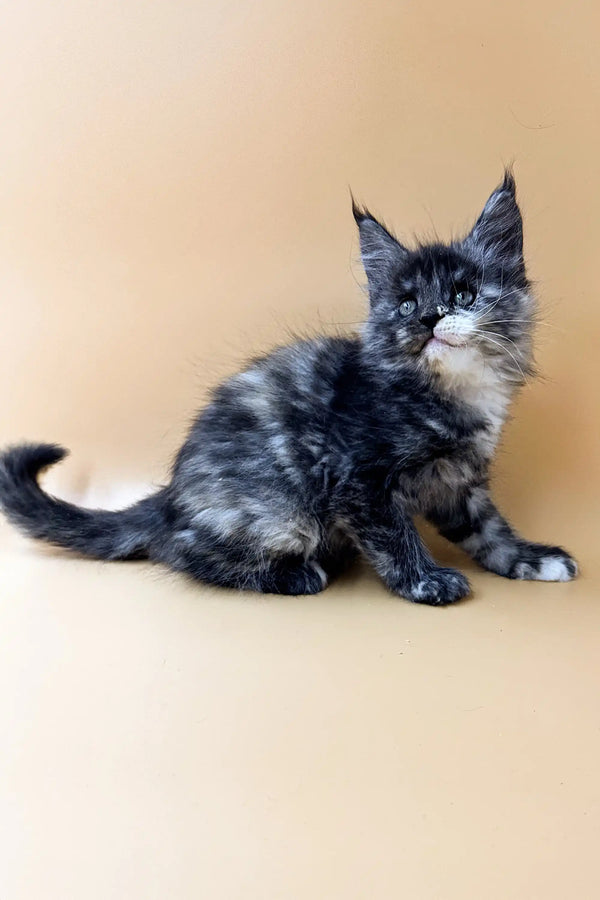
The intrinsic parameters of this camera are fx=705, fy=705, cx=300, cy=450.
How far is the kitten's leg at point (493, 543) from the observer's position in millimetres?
1637

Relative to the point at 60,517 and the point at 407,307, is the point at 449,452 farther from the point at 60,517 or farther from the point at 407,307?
the point at 60,517

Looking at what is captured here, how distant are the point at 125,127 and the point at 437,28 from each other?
925 mm

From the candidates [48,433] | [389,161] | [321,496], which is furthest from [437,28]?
[48,433]

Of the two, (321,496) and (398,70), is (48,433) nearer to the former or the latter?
(321,496)

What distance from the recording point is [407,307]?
153 cm

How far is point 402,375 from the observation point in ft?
5.04

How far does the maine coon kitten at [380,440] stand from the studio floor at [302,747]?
4.5 inches

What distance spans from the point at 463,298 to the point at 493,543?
61cm

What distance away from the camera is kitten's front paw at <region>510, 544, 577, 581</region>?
1.62 metres

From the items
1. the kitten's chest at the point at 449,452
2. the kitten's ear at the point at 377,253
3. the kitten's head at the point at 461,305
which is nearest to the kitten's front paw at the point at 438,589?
the kitten's chest at the point at 449,452

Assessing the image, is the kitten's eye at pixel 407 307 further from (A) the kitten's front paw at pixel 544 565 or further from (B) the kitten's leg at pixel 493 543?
(A) the kitten's front paw at pixel 544 565

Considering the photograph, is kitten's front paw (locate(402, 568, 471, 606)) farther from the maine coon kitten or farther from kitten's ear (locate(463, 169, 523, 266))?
kitten's ear (locate(463, 169, 523, 266))

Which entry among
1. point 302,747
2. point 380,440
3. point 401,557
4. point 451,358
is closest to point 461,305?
point 451,358

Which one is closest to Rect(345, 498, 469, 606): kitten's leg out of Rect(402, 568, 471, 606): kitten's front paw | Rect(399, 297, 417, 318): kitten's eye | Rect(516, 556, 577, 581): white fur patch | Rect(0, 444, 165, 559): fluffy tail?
Rect(402, 568, 471, 606): kitten's front paw
